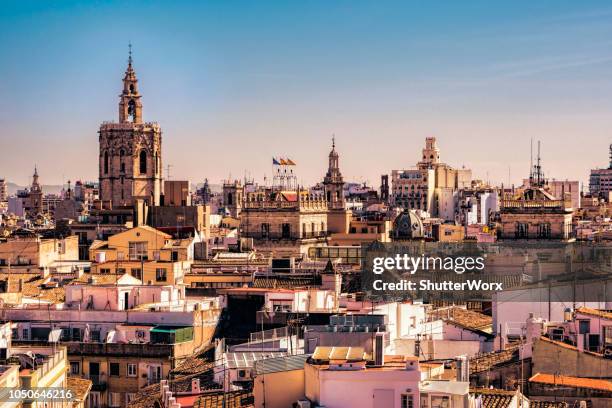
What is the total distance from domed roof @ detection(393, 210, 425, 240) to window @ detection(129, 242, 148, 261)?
1829cm

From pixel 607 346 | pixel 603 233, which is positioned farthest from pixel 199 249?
pixel 607 346

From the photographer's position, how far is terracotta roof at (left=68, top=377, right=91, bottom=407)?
1125 inches

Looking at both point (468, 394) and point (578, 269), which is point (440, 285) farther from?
point (468, 394)

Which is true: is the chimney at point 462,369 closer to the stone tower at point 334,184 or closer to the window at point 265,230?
the window at point 265,230

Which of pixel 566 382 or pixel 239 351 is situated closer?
pixel 566 382

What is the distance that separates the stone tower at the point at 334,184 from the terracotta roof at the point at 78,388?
2379 inches

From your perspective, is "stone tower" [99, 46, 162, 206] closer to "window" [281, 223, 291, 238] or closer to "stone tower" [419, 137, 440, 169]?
"window" [281, 223, 291, 238]

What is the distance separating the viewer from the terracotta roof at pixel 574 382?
2669 cm

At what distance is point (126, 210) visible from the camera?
88.0 m

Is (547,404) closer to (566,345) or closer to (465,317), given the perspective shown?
(566,345)

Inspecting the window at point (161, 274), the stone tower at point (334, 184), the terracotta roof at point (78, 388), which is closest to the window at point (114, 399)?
the terracotta roof at point (78, 388)

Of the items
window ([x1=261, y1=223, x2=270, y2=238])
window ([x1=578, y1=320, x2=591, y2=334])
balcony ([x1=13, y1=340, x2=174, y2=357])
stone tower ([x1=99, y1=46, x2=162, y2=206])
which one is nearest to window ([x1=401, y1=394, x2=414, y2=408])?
window ([x1=578, y1=320, x2=591, y2=334])

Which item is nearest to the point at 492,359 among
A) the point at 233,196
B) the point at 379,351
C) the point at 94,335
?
the point at 379,351

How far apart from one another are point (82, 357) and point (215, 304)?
6.26 meters
